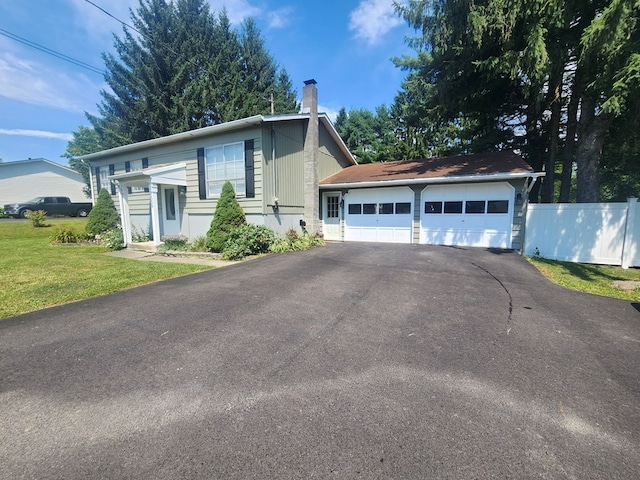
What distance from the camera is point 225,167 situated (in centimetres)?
1088

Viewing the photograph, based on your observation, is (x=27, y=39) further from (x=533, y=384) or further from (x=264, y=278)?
(x=533, y=384)

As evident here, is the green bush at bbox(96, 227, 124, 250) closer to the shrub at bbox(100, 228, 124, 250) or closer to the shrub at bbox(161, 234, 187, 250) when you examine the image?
the shrub at bbox(100, 228, 124, 250)

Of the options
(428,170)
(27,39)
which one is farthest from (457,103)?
(27,39)

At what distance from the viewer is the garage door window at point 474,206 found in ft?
34.4

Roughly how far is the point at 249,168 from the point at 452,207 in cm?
783

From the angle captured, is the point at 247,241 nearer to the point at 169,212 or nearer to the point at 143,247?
the point at 143,247

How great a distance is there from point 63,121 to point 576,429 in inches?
1055

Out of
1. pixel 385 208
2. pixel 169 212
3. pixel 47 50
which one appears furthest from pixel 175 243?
pixel 47 50

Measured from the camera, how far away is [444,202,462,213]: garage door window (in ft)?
35.8

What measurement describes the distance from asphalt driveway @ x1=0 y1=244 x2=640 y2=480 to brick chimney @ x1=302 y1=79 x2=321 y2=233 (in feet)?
25.7

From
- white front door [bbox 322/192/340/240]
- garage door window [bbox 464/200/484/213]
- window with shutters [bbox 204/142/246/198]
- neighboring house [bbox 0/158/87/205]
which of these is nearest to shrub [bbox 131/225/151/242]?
window with shutters [bbox 204/142/246/198]

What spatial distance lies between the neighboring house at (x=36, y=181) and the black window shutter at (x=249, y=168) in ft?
97.2

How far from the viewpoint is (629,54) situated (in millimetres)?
7078

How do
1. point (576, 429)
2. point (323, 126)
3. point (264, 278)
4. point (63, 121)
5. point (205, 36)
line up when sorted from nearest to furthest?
point (576, 429) < point (264, 278) < point (323, 126) < point (63, 121) < point (205, 36)
